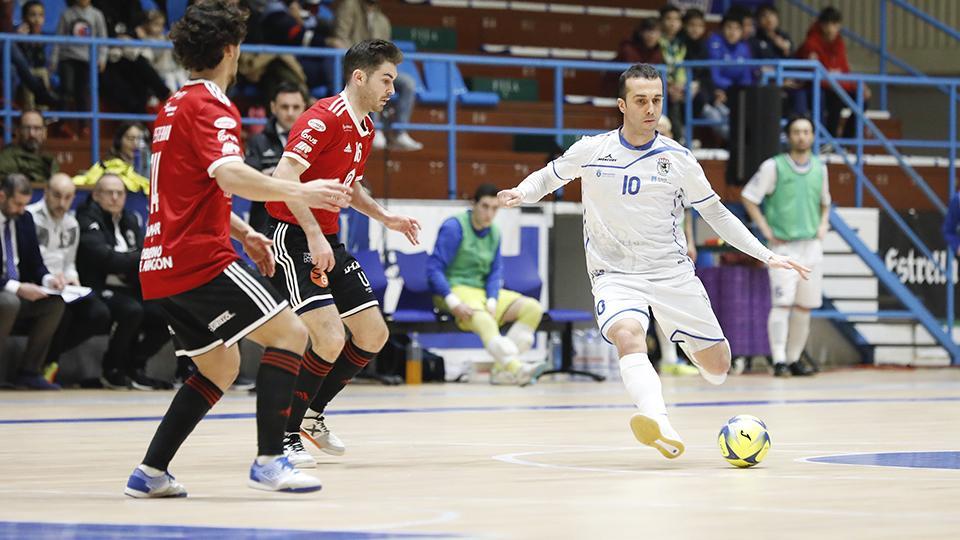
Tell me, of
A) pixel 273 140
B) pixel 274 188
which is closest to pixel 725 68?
pixel 273 140

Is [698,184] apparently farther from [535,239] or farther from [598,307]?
[535,239]

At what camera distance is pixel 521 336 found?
1353 centimetres

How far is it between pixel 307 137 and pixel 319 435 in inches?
52.5

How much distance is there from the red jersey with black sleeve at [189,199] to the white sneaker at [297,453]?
131cm

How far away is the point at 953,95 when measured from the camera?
16812mm

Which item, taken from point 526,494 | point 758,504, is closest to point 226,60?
point 526,494

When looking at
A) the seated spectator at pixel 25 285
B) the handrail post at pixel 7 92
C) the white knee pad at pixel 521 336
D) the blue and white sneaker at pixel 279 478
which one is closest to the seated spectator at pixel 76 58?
the handrail post at pixel 7 92

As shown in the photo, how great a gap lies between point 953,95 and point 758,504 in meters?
12.7

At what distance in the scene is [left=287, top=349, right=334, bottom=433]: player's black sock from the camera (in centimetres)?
696

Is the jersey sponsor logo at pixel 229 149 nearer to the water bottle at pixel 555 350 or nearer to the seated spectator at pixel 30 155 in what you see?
the seated spectator at pixel 30 155

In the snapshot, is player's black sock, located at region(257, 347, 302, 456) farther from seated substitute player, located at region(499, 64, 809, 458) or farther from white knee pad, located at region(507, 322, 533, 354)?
white knee pad, located at region(507, 322, 533, 354)

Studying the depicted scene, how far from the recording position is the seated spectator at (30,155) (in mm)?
12828

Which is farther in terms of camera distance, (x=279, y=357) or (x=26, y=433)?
(x=26, y=433)

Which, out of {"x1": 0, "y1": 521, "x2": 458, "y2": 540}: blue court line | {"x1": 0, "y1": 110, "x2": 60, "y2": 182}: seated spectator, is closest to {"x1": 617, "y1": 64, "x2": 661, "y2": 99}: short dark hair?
{"x1": 0, "y1": 521, "x2": 458, "y2": 540}: blue court line
